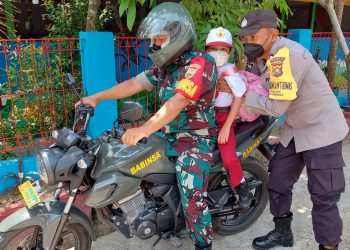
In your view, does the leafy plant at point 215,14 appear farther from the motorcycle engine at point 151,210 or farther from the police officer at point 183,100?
the motorcycle engine at point 151,210

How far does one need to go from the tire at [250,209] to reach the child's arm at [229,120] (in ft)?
1.51

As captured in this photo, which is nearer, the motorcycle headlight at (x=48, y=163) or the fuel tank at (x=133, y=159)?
the motorcycle headlight at (x=48, y=163)

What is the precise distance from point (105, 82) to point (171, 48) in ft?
5.58

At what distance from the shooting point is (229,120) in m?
2.47

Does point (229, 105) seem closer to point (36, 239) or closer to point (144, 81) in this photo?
point (144, 81)

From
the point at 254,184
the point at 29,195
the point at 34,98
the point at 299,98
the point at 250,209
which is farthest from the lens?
the point at 34,98

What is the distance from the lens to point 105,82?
3645 mm

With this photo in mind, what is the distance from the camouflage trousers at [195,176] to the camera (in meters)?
2.35

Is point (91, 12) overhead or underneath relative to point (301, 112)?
overhead

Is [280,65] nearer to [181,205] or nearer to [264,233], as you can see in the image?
[181,205]

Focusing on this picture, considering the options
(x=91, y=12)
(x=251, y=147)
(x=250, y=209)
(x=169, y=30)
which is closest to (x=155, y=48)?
(x=169, y=30)

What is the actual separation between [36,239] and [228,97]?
157 centimetres

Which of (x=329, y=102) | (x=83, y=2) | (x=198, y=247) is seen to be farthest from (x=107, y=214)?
(x=83, y=2)

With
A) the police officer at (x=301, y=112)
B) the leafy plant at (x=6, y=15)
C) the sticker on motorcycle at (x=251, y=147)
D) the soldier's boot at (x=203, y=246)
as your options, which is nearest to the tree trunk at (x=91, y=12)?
the leafy plant at (x=6, y=15)
